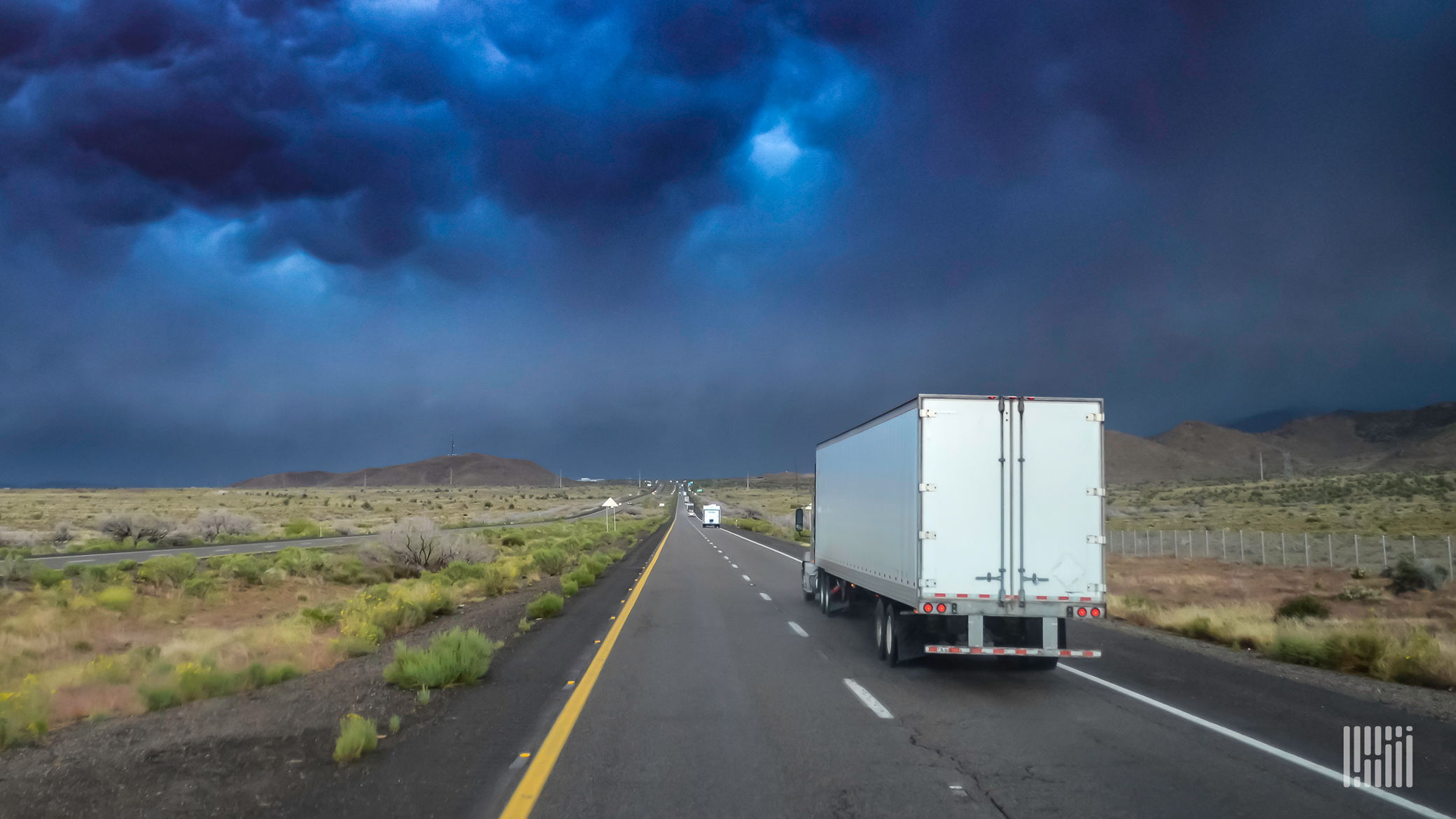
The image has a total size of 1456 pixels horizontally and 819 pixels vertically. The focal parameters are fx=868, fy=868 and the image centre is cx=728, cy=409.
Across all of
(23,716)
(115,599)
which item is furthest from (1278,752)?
(115,599)

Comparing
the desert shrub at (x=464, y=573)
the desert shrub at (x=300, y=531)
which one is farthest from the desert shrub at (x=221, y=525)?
the desert shrub at (x=464, y=573)

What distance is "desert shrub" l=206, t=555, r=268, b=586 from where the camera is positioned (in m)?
27.9

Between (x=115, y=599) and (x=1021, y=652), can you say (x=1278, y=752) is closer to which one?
(x=1021, y=652)

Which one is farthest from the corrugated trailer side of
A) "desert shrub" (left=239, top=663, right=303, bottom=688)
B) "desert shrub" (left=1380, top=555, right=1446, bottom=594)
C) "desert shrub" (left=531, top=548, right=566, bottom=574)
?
"desert shrub" (left=1380, top=555, right=1446, bottom=594)

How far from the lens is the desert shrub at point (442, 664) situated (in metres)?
9.93

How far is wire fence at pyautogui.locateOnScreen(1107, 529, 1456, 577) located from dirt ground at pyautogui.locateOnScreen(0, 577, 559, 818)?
3215 cm

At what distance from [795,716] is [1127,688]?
4495 mm

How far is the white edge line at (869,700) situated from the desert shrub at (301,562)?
81.8 feet

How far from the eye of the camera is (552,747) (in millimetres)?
7383

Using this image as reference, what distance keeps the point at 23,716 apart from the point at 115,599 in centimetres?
1610

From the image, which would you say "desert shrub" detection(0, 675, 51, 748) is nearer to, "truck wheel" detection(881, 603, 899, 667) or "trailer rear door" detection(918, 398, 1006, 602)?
"trailer rear door" detection(918, 398, 1006, 602)

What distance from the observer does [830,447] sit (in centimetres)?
1752

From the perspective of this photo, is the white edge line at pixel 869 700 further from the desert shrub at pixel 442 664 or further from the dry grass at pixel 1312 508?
the dry grass at pixel 1312 508

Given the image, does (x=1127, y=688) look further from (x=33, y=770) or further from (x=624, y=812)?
(x=33, y=770)
